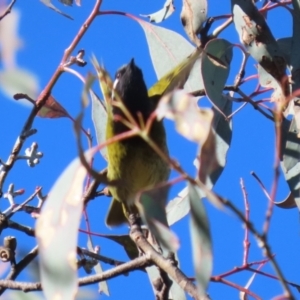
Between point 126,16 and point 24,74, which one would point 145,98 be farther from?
point 24,74

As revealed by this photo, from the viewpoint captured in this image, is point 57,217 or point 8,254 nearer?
point 57,217

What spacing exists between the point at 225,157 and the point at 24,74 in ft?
1.40

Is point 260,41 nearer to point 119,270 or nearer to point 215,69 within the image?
point 215,69

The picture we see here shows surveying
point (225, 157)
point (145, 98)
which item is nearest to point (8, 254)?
point (225, 157)

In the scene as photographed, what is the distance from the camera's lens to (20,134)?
110cm

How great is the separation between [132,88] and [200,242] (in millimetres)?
1086

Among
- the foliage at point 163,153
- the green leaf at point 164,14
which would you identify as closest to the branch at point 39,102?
the foliage at point 163,153

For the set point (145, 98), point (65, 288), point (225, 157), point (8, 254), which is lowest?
point (65, 288)

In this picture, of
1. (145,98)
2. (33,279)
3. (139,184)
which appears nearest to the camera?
(33,279)

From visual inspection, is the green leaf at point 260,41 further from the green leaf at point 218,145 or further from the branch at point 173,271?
the branch at point 173,271

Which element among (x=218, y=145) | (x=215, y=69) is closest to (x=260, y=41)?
(x=215, y=69)

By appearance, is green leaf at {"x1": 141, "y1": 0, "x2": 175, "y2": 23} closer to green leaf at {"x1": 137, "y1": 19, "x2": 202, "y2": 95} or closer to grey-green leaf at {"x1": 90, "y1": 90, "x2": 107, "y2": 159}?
green leaf at {"x1": 137, "y1": 19, "x2": 202, "y2": 95}

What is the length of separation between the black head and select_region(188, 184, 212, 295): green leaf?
2.91 feet

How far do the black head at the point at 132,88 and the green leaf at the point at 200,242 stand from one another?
887 mm
